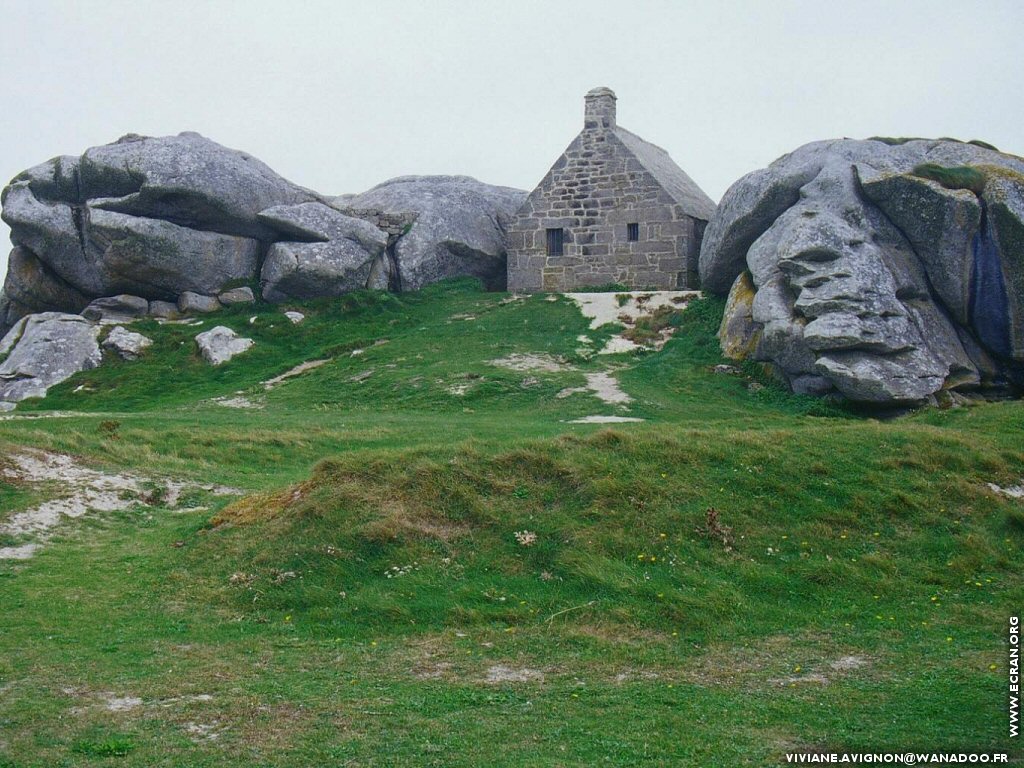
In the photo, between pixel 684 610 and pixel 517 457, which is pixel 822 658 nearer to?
pixel 684 610

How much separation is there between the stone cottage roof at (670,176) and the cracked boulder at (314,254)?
34.3 feet

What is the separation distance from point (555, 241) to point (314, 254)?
9555mm

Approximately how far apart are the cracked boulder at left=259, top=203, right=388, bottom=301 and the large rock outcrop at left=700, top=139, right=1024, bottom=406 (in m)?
13.7

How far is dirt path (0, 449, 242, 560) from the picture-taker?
1509 cm

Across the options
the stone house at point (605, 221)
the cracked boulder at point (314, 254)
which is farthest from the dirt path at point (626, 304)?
the cracked boulder at point (314, 254)

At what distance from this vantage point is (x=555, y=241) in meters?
41.7

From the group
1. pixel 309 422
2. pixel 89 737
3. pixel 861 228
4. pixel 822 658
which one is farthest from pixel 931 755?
pixel 861 228

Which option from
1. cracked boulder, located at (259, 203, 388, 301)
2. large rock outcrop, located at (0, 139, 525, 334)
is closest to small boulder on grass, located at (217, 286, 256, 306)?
large rock outcrop, located at (0, 139, 525, 334)

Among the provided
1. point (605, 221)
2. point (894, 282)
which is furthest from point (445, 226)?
point (894, 282)

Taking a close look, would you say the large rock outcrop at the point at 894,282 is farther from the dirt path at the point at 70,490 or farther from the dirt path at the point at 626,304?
the dirt path at the point at 70,490

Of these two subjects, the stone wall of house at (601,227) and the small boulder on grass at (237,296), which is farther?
the stone wall of house at (601,227)

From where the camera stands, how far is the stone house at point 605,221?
39469 millimetres

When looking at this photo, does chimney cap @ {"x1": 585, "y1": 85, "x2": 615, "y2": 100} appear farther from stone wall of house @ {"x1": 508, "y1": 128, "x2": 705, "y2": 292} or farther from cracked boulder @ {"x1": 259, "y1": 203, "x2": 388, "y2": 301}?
cracked boulder @ {"x1": 259, "y1": 203, "x2": 388, "y2": 301}

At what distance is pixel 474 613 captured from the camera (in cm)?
1167
